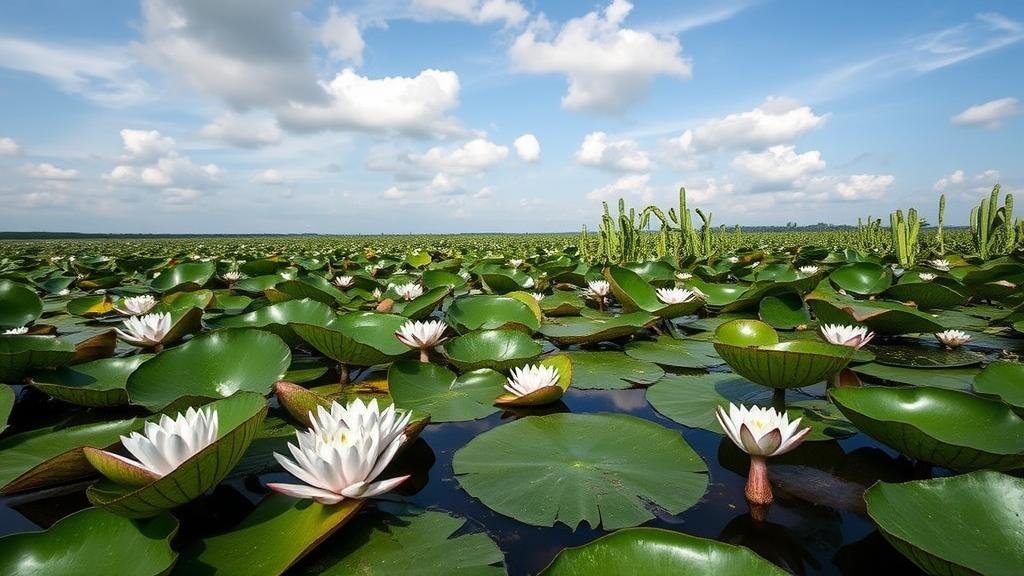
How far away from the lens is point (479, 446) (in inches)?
66.5

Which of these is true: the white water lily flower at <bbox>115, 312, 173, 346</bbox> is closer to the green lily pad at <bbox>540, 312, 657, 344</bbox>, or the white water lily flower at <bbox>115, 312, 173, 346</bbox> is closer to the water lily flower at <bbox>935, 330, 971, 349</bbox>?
the green lily pad at <bbox>540, 312, 657, 344</bbox>

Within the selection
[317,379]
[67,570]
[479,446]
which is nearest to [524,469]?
[479,446]

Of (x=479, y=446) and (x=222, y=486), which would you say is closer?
(x=222, y=486)

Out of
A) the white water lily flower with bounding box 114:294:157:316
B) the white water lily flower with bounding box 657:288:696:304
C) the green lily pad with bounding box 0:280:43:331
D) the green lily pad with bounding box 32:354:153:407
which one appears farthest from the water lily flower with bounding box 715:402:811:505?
the green lily pad with bounding box 0:280:43:331

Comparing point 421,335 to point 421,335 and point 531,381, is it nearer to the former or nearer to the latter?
point 421,335

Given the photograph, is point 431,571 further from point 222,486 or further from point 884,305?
point 884,305

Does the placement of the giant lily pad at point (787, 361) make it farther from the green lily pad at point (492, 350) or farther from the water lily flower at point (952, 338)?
the water lily flower at point (952, 338)

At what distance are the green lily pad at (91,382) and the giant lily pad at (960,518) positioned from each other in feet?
7.82

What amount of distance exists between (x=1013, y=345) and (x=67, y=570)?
437 centimetres

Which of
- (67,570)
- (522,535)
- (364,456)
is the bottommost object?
(522,535)

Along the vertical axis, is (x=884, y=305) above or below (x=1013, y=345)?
above

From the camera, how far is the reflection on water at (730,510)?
3.86 ft

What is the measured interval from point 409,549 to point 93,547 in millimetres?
672

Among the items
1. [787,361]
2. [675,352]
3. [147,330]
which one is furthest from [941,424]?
[147,330]
